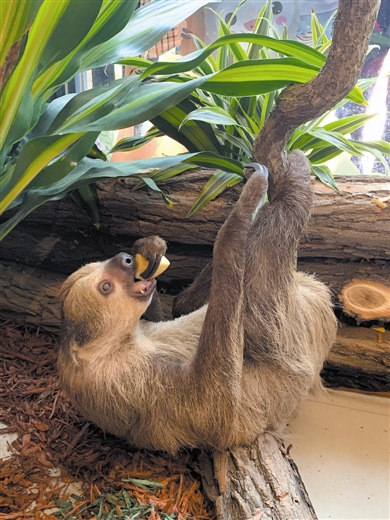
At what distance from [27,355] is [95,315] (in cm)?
119

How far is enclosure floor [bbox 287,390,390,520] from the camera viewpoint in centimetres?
224

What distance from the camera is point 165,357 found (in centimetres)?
221

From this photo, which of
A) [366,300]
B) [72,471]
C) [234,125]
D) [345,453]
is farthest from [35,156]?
[345,453]

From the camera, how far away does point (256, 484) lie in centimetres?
193

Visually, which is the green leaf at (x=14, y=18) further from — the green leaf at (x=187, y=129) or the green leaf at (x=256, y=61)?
the green leaf at (x=187, y=129)

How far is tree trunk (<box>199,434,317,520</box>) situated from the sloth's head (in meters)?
0.81

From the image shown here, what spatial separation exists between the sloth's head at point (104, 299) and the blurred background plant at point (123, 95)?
47 cm

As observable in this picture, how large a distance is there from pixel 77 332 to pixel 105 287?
257 mm

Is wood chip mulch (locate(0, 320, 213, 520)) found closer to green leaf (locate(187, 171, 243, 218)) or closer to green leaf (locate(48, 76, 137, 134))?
green leaf (locate(187, 171, 243, 218))

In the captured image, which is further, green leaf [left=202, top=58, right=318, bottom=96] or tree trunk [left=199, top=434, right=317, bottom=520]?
green leaf [left=202, top=58, right=318, bottom=96]

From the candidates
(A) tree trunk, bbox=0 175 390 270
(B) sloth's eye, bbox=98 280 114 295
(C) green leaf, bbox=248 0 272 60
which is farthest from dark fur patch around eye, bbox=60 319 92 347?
(C) green leaf, bbox=248 0 272 60

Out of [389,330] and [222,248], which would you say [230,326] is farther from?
[389,330]

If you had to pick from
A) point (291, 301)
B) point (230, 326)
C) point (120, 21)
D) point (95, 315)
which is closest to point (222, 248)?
point (230, 326)

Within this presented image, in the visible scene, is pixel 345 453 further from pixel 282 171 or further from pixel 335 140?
pixel 335 140
